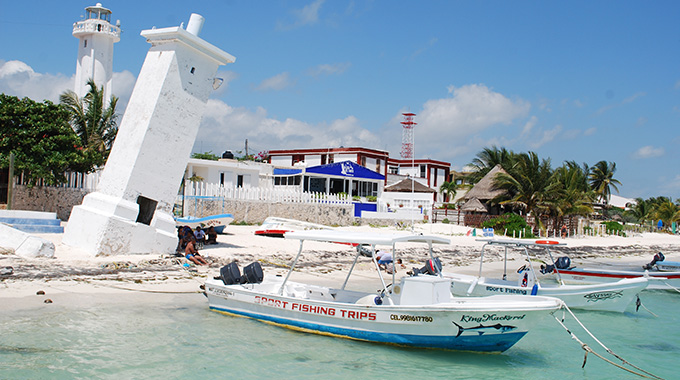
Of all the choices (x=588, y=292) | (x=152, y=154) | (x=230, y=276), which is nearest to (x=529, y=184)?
(x=588, y=292)

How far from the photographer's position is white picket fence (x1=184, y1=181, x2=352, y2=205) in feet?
81.7

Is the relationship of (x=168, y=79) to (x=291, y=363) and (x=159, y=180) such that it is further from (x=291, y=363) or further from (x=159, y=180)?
(x=291, y=363)

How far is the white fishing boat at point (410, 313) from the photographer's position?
8.30 meters

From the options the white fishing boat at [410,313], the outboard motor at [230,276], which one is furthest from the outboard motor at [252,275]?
the white fishing boat at [410,313]

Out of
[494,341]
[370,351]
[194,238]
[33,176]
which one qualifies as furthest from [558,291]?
[33,176]

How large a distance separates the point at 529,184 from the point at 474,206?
13.1ft

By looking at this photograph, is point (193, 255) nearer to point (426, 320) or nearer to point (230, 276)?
point (230, 276)

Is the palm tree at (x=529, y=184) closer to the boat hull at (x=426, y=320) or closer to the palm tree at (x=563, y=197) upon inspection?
the palm tree at (x=563, y=197)

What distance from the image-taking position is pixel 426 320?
8.45 m

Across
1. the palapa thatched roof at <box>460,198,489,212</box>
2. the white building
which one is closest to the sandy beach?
the white building

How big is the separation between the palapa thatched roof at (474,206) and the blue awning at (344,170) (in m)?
6.78

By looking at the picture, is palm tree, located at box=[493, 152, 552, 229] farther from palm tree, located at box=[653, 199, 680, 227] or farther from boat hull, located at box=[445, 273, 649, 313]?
palm tree, located at box=[653, 199, 680, 227]

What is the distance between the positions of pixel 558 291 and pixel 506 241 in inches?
68.2

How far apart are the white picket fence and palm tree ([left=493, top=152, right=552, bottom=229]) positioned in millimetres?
11089
